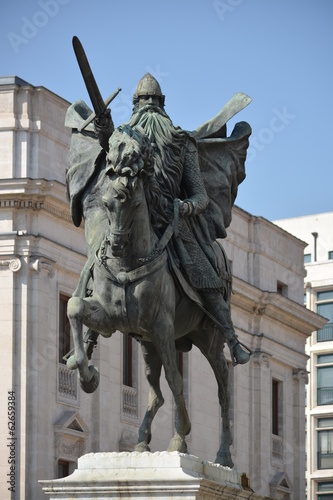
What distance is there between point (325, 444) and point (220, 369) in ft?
197

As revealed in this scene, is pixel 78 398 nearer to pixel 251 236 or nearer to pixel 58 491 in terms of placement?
pixel 251 236

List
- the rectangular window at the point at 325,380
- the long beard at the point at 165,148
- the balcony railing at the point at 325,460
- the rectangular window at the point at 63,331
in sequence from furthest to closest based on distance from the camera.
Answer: the rectangular window at the point at 325,380 → the balcony railing at the point at 325,460 → the rectangular window at the point at 63,331 → the long beard at the point at 165,148

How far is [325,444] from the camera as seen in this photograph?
7444 cm

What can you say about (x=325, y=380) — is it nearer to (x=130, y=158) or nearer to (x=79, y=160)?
(x=79, y=160)

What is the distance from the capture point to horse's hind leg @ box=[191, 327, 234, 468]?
49.1 feet

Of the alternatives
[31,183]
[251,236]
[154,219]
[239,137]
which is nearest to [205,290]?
[154,219]

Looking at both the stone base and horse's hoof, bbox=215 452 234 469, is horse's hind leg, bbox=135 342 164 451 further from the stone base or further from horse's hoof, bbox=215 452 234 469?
the stone base

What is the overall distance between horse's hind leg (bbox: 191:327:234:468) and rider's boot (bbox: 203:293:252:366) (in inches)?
6.7

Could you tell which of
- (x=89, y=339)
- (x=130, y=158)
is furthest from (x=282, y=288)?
(x=130, y=158)

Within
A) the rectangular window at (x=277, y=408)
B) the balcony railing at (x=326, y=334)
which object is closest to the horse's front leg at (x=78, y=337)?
the rectangular window at (x=277, y=408)

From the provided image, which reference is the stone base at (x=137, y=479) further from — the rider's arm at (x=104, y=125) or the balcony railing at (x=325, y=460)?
the balcony railing at (x=325, y=460)

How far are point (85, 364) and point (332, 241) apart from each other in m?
67.8

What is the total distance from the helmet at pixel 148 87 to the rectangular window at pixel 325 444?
60431 mm

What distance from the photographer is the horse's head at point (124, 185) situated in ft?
44.3
